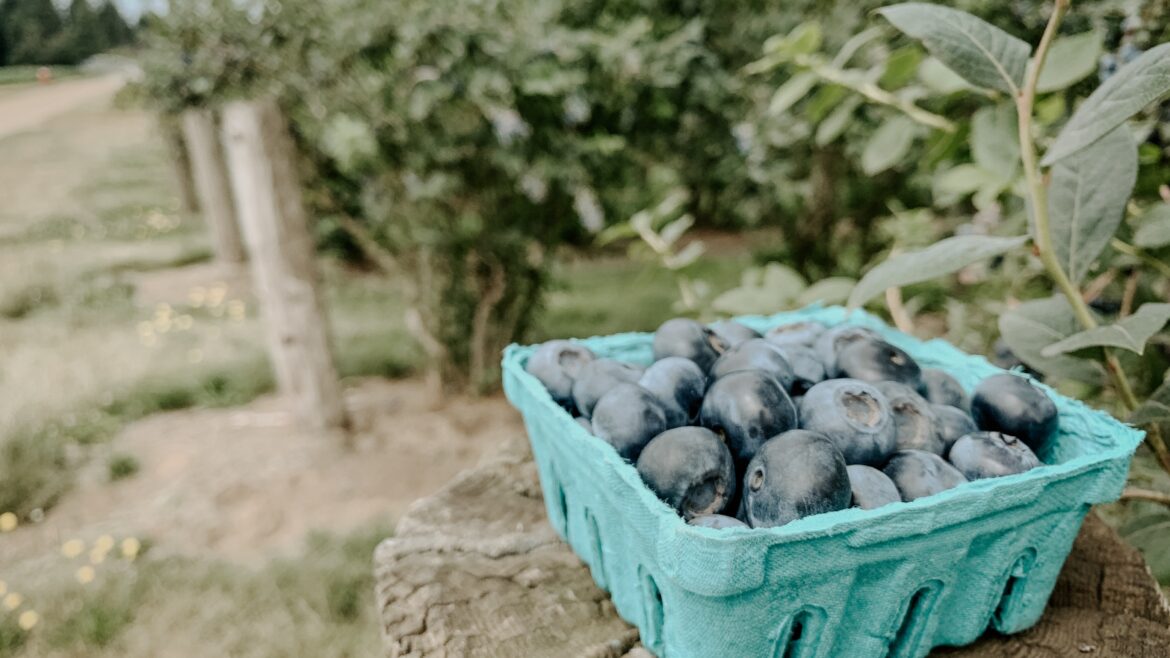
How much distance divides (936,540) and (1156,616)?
0.42m

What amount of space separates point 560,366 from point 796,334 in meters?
0.33

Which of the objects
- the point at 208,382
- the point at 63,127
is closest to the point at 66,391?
the point at 208,382

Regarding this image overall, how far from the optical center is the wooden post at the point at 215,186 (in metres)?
5.29

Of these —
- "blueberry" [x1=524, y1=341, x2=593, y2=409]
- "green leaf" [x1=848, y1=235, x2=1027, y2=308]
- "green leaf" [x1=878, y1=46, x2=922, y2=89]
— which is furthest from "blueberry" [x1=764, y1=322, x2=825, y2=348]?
"green leaf" [x1=878, y1=46, x2=922, y2=89]

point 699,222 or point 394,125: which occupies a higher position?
point 394,125

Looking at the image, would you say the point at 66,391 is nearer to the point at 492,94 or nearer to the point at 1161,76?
the point at 492,94

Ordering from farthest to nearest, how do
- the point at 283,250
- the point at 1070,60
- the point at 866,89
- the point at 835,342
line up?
the point at 283,250
the point at 866,89
the point at 1070,60
the point at 835,342

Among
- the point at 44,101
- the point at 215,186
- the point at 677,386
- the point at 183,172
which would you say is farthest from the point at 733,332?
the point at 44,101

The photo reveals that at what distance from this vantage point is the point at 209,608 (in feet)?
7.32

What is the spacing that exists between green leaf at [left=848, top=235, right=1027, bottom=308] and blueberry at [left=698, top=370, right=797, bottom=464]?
0.15 metres

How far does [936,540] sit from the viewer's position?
0.73 metres

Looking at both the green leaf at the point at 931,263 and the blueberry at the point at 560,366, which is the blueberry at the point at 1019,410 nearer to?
the green leaf at the point at 931,263

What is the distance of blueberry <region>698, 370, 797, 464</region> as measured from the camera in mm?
804

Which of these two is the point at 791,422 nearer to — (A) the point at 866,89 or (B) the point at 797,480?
(B) the point at 797,480
